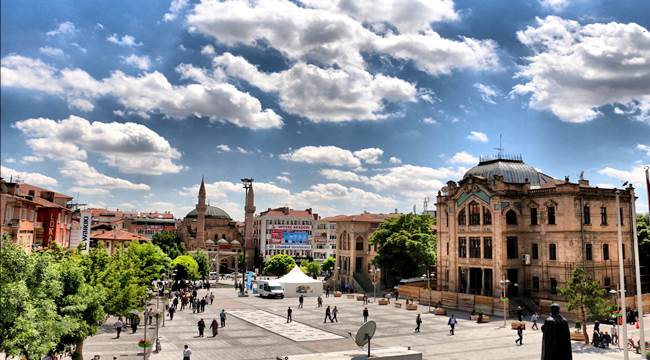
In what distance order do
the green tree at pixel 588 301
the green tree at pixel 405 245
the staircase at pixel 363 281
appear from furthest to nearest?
the staircase at pixel 363 281, the green tree at pixel 405 245, the green tree at pixel 588 301

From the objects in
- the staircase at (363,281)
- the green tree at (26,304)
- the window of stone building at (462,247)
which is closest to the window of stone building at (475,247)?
the window of stone building at (462,247)

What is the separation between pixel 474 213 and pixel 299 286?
22.1 meters

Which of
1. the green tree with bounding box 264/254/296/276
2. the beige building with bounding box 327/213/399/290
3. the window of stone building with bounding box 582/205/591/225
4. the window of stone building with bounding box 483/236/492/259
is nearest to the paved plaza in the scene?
the window of stone building with bounding box 483/236/492/259

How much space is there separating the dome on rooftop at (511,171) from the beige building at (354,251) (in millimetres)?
23813

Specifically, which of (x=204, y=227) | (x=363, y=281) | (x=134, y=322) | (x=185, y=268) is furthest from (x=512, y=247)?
(x=204, y=227)

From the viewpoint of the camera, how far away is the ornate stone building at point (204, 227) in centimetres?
13112

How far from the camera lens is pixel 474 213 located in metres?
54.2

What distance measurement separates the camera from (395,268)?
215 feet

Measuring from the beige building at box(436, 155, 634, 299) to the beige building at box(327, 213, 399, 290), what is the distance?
68.0 ft

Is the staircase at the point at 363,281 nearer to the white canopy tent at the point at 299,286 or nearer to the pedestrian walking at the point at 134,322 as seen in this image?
the white canopy tent at the point at 299,286

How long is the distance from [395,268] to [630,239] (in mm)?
26197

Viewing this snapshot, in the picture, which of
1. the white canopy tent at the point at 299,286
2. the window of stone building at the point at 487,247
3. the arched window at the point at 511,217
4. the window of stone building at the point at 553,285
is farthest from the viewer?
the white canopy tent at the point at 299,286

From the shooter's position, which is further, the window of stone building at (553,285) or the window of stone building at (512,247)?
the window of stone building at (512,247)

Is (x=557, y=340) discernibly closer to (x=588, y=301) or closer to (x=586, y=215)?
(x=588, y=301)
